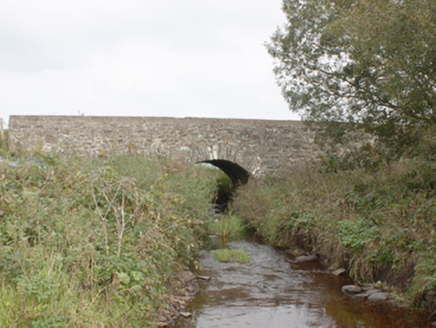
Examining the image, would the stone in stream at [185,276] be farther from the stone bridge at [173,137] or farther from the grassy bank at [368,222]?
the stone bridge at [173,137]

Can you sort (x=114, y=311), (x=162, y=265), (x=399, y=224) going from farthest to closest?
(x=399, y=224) → (x=162, y=265) → (x=114, y=311)

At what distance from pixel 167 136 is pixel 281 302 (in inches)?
356

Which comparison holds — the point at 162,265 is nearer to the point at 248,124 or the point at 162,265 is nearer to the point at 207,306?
the point at 207,306

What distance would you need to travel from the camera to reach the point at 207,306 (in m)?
5.53

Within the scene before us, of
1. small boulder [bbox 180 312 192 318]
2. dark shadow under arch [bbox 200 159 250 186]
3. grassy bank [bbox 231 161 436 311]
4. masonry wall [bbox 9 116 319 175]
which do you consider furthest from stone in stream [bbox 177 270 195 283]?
dark shadow under arch [bbox 200 159 250 186]

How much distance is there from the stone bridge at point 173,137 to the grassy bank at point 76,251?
27.0 feet

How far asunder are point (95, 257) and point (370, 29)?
5.43 m

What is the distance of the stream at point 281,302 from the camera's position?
5004mm

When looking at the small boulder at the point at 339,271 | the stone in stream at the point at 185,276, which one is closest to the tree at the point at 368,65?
the small boulder at the point at 339,271

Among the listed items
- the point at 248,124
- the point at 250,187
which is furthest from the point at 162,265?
the point at 248,124

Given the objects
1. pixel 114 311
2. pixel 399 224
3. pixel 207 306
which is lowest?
pixel 207 306

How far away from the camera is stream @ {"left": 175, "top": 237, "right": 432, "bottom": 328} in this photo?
16.4ft

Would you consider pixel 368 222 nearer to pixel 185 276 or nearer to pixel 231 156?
pixel 185 276

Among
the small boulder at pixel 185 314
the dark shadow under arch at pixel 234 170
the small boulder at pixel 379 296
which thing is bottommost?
the small boulder at pixel 185 314
